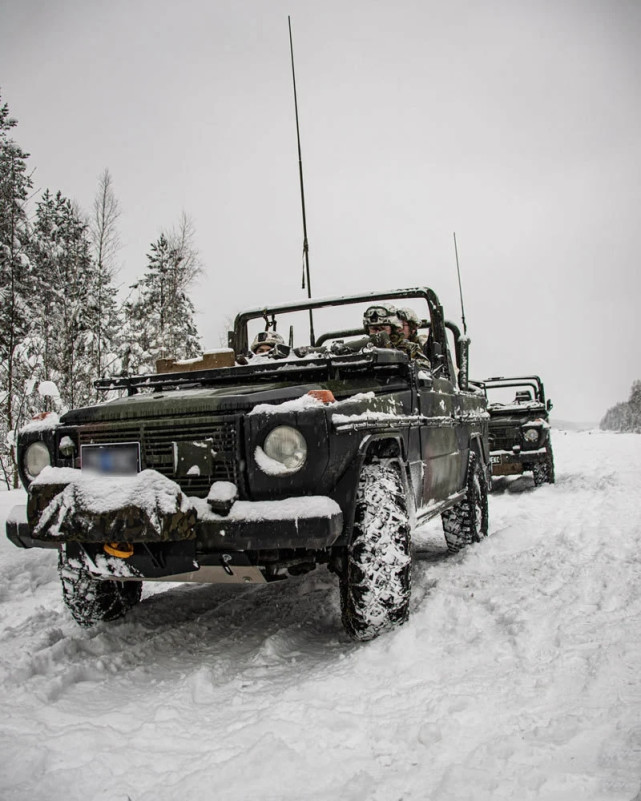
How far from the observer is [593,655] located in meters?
2.57

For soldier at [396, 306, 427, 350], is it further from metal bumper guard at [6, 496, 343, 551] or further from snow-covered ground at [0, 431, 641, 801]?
metal bumper guard at [6, 496, 343, 551]

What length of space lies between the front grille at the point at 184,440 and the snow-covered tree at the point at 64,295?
15.2m

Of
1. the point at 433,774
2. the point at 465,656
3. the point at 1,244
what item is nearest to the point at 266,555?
the point at 465,656

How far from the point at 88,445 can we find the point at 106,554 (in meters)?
0.58

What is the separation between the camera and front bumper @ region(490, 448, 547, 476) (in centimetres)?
986

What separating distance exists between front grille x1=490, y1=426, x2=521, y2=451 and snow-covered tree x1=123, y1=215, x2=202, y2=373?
13857 millimetres

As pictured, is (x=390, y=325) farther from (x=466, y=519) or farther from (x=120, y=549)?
(x=120, y=549)

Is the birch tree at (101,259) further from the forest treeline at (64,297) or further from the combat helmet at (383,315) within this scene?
the combat helmet at (383,315)

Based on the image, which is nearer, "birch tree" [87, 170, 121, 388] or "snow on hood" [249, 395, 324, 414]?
"snow on hood" [249, 395, 324, 414]

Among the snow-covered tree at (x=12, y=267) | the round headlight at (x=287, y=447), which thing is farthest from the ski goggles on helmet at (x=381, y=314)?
the snow-covered tree at (x=12, y=267)

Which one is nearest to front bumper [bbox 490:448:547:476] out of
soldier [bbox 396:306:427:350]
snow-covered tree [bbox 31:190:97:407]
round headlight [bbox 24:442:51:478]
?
soldier [bbox 396:306:427:350]

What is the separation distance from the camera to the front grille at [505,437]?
10.0 meters

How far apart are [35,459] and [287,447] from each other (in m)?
1.59

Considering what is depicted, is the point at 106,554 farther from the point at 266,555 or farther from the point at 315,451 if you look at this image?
the point at 315,451
